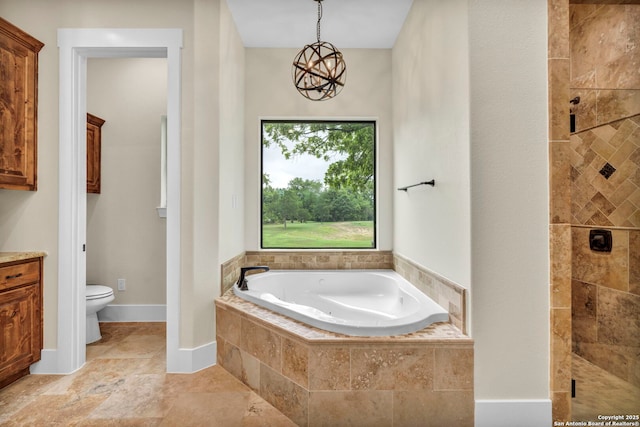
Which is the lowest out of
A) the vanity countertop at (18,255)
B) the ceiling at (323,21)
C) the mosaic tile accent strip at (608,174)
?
the vanity countertop at (18,255)

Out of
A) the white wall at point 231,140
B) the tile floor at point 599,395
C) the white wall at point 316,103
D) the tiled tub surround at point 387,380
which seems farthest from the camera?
the white wall at point 316,103

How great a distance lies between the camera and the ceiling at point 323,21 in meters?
2.58

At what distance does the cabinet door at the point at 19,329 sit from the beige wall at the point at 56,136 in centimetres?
7

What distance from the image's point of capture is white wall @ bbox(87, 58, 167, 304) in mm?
3307

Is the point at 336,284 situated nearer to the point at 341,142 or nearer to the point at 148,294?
the point at 341,142

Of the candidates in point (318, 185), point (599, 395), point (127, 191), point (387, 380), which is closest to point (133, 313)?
point (127, 191)

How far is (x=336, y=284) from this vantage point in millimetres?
3068

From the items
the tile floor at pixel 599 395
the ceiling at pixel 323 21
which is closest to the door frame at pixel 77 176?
the ceiling at pixel 323 21

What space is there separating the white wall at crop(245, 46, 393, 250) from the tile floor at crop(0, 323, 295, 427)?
1.36 metres

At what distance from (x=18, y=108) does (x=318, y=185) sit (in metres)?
2.32

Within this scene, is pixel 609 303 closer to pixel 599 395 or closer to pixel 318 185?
pixel 599 395

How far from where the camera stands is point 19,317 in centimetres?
211

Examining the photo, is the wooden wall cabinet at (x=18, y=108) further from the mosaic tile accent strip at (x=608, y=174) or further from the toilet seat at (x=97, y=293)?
the mosaic tile accent strip at (x=608, y=174)

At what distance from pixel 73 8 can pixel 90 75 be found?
1146mm
